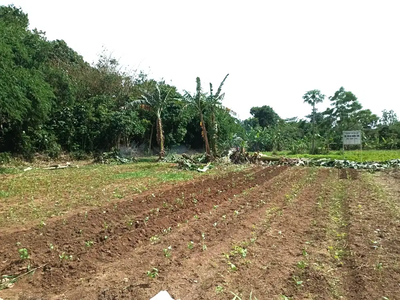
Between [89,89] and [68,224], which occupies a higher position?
[89,89]

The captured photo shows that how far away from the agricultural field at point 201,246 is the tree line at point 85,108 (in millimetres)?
8860

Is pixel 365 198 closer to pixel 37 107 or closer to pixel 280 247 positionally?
pixel 280 247

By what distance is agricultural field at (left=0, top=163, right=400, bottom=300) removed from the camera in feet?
10.2

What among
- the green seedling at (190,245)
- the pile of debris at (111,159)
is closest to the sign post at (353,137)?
the pile of debris at (111,159)

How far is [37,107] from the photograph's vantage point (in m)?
15.1

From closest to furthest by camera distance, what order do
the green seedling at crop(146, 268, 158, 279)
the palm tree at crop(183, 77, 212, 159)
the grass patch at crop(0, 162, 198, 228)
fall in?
1. the green seedling at crop(146, 268, 158, 279)
2. the grass patch at crop(0, 162, 198, 228)
3. the palm tree at crop(183, 77, 212, 159)

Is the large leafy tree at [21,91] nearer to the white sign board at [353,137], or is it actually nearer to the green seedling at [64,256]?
the green seedling at [64,256]

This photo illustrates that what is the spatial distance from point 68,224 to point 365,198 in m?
6.90

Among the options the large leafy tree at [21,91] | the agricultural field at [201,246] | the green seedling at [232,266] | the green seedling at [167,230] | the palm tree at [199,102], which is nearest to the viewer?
the agricultural field at [201,246]

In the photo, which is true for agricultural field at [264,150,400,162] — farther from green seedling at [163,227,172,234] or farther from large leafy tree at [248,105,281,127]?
large leafy tree at [248,105,281,127]

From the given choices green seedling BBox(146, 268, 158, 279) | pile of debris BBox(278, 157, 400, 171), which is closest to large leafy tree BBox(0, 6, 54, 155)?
green seedling BBox(146, 268, 158, 279)

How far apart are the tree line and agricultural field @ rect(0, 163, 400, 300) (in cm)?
886

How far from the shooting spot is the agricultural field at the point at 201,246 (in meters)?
3.10

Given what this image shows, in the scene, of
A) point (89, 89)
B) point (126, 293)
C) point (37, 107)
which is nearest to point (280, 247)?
point (126, 293)
